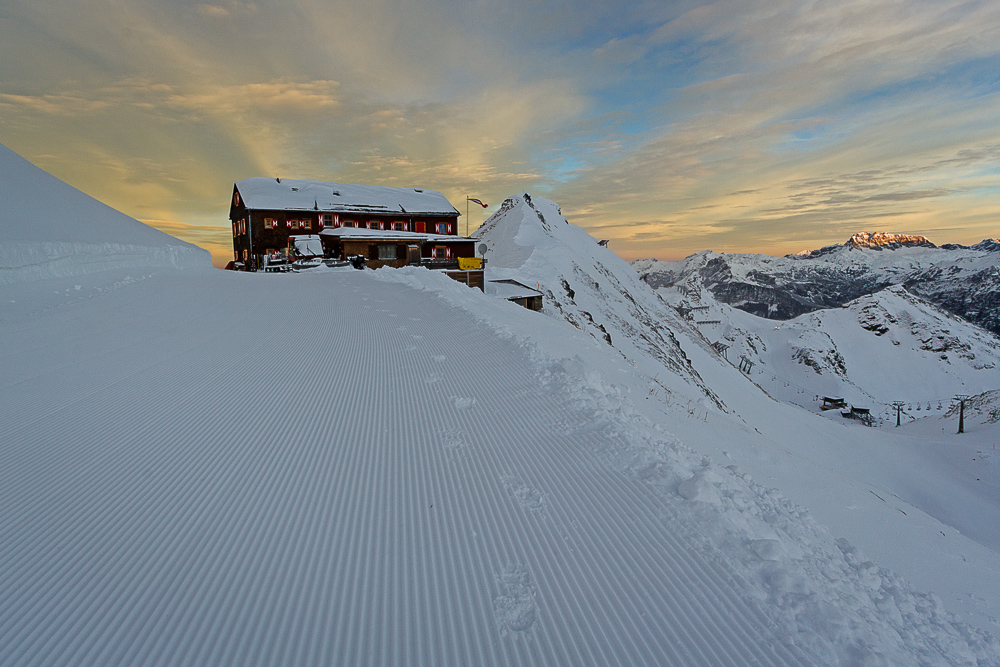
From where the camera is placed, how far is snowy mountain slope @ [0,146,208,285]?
41.1ft

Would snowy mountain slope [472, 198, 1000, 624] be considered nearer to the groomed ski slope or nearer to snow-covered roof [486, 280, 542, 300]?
the groomed ski slope

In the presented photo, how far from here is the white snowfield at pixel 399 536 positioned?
274 cm

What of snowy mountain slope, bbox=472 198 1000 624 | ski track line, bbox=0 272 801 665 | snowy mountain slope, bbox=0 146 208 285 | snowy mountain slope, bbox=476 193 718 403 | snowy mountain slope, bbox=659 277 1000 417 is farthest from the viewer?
snowy mountain slope, bbox=659 277 1000 417

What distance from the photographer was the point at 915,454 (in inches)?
1040

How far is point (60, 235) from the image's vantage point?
14.1m

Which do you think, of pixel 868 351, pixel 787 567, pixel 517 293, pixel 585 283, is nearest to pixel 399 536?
pixel 787 567

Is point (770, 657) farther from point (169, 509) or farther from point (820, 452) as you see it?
point (820, 452)

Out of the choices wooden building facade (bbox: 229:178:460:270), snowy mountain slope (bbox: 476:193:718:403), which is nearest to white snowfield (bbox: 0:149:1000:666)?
snowy mountain slope (bbox: 476:193:718:403)

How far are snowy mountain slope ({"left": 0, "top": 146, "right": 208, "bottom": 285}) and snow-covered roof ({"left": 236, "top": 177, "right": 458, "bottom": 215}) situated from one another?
27.1 meters

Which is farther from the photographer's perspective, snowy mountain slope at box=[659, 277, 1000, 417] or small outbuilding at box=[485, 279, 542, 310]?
snowy mountain slope at box=[659, 277, 1000, 417]

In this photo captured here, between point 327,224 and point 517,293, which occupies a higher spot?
point 327,224

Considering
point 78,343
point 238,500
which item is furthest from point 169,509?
point 78,343

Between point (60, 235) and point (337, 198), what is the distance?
3847cm

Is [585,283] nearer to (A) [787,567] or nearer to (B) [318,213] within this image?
(B) [318,213]
